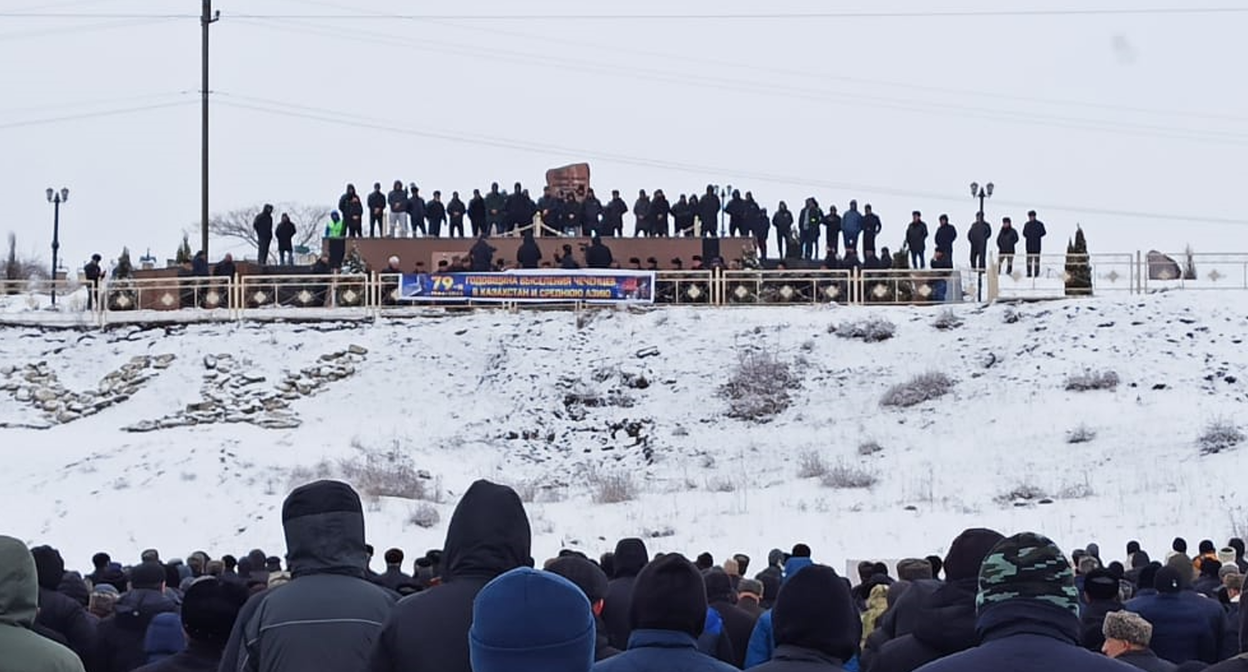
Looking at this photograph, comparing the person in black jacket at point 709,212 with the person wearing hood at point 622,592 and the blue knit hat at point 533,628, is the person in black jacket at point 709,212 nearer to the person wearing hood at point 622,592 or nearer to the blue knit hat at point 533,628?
the person wearing hood at point 622,592

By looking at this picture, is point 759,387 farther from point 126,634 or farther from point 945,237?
point 126,634

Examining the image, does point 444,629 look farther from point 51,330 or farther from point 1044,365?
point 51,330

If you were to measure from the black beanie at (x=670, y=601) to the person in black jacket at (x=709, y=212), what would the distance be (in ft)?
113

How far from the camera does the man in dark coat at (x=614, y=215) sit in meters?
40.2

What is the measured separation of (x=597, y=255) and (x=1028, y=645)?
34.4 m

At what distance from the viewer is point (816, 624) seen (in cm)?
546

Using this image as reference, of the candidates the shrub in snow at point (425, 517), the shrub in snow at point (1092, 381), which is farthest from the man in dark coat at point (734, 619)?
the shrub in snow at point (1092, 381)

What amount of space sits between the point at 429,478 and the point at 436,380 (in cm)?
687

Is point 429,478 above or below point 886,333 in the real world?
below

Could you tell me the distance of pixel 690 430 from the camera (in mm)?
32375

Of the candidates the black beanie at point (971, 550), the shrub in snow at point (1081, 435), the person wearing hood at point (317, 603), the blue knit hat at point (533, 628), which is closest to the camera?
the blue knit hat at point (533, 628)

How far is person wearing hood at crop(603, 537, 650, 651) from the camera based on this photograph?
9.55 meters

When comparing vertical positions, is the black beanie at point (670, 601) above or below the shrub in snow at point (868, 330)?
below

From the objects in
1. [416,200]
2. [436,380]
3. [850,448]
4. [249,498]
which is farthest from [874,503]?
[416,200]
